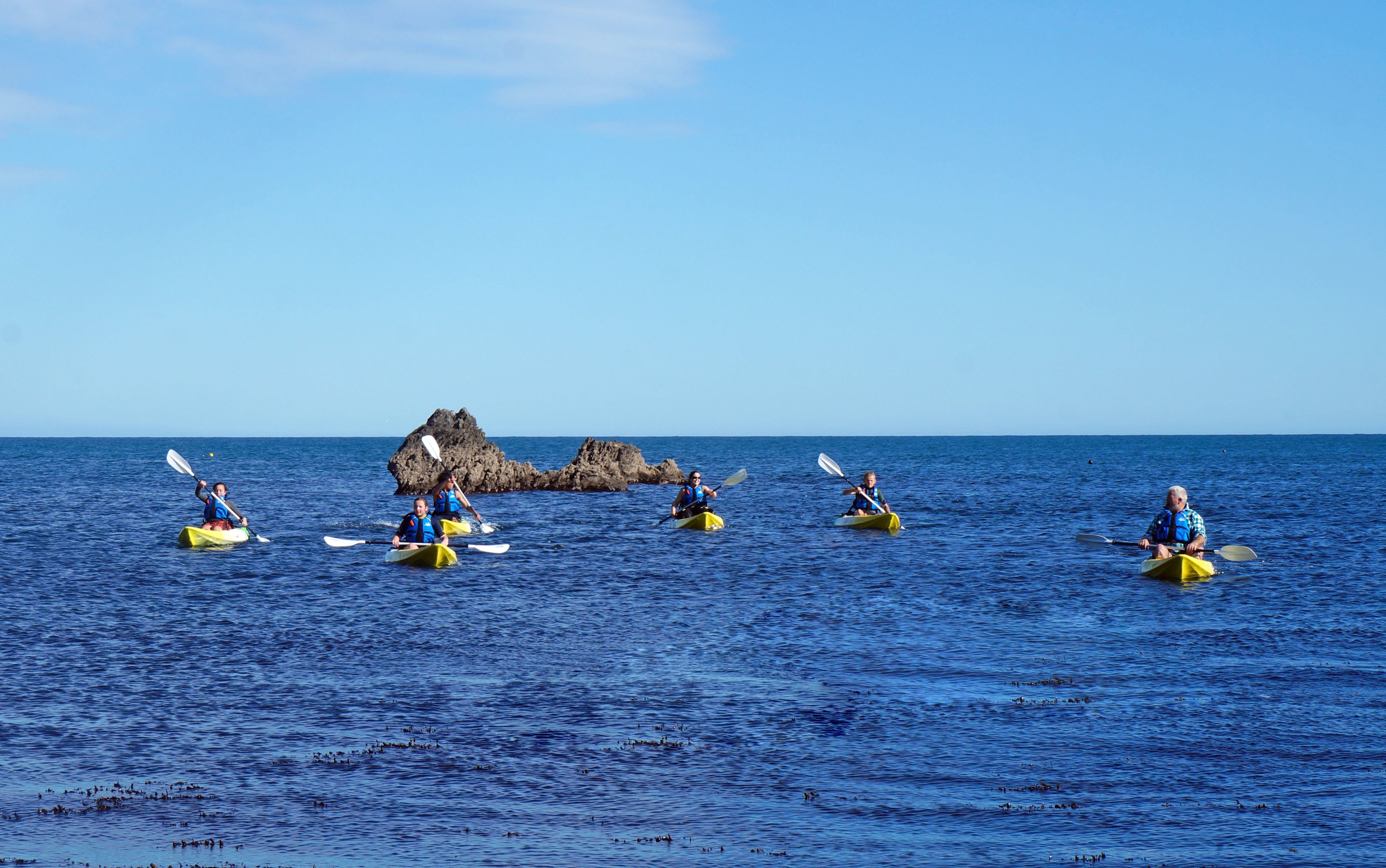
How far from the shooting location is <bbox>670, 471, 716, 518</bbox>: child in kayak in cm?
4591

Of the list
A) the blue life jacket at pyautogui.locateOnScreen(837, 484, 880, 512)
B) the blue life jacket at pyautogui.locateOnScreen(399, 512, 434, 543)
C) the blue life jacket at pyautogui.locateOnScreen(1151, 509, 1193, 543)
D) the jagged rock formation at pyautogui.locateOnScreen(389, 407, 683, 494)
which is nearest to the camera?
the blue life jacket at pyautogui.locateOnScreen(1151, 509, 1193, 543)

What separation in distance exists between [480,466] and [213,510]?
33.8 meters

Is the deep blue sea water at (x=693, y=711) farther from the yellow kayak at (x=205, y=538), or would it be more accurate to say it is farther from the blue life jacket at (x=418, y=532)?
the yellow kayak at (x=205, y=538)

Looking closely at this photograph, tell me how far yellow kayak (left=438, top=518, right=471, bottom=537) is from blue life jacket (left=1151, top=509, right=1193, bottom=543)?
22.8 metres

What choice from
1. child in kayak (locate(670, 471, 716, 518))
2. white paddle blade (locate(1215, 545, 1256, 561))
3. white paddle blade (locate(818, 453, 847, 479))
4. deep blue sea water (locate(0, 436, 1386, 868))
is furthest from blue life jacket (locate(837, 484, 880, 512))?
white paddle blade (locate(1215, 545, 1256, 561))

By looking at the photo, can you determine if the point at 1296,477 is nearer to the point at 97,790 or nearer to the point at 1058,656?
the point at 1058,656

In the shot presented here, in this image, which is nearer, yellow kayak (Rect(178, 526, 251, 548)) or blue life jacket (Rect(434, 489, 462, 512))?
yellow kayak (Rect(178, 526, 251, 548))

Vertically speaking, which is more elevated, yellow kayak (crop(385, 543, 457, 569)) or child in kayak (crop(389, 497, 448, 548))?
child in kayak (crop(389, 497, 448, 548))

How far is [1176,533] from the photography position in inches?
1184

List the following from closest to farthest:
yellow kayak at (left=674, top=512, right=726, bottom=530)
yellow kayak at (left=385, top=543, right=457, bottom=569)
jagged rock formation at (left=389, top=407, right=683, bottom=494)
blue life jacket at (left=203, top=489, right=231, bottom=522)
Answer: yellow kayak at (left=385, top=543, right=457, bottom=569) < blue life jacket at (left=203, top=489, right=231, bottom=522) < yellow kayak at (left=674, top=512, right=726, bottom=530) < jagged rock formation at (left=389, top=407, right=683, bottom=494)

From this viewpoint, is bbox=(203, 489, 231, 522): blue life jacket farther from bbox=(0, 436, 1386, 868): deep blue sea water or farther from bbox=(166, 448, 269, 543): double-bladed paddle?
bbox=(0, 436, 1386, 868): deep blue sea water

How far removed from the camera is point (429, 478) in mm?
71688

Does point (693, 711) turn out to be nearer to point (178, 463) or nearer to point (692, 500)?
point (178, 463)

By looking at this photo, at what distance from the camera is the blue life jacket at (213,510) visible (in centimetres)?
3903
